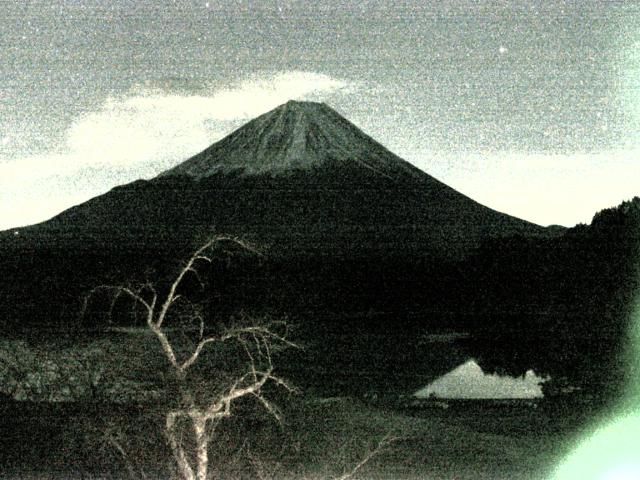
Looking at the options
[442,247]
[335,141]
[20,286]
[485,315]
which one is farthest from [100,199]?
[485,315]

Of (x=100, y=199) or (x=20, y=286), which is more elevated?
(x=100, y=199)

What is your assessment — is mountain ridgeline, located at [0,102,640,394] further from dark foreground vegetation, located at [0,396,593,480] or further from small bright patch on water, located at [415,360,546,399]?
dark foreground vegetation, located at [0,396,593,480]

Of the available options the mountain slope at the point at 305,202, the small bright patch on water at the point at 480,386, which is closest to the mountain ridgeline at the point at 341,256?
the mountain slope at the point at 305,202

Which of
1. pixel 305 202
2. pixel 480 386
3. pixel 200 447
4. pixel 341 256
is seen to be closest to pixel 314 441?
pixel 200 447

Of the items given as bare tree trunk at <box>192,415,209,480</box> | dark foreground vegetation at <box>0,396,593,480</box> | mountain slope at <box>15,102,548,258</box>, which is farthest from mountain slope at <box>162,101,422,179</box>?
bare tree trunk at <box>192,415,209,480</box>

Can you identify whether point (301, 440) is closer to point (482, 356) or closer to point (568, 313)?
point (568, 313)
